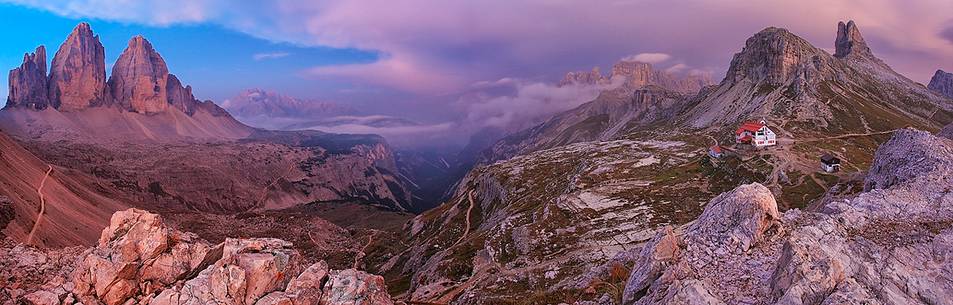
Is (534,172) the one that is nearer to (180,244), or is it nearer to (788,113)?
(788,113)

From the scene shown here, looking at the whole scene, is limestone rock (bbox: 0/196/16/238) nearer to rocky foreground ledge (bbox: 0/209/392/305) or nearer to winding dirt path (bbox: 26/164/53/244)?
winding dirt path (bbox: 26/164/53/244)

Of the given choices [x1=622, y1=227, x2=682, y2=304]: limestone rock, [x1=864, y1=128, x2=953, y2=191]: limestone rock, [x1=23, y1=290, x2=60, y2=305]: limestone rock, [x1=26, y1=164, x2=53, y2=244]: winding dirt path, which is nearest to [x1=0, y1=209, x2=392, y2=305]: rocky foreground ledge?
[x1=23, y1=290, x2=60, y2=305]: limestone rock

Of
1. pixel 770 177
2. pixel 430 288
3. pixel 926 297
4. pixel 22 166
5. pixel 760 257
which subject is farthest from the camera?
pixel 22 166

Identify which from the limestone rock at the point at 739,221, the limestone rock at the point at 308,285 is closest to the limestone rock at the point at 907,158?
the limestone rock at the point at 739,221

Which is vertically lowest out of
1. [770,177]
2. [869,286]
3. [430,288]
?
[430,288]

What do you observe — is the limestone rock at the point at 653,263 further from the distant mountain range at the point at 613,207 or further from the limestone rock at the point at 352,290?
the limestone rock at the point at 352,290

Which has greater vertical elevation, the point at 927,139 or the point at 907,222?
the point at 927,139

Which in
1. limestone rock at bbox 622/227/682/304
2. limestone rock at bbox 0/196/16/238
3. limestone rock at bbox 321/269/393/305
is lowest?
limestone rock at bbox 0/196/16/238

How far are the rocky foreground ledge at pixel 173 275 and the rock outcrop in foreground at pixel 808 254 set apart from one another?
23796 millimetres

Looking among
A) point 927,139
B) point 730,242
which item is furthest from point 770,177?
point 730,242

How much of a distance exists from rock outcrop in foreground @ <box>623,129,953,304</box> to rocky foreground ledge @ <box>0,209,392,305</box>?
23.8 metres

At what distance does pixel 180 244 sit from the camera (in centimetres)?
4038

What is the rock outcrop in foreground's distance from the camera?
22.6 m

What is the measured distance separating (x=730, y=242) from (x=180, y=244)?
40.5 m
